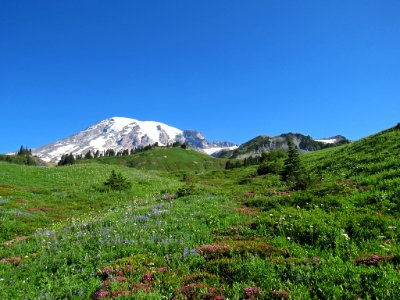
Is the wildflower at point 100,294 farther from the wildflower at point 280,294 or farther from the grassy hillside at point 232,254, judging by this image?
the wildflower at point 280,294

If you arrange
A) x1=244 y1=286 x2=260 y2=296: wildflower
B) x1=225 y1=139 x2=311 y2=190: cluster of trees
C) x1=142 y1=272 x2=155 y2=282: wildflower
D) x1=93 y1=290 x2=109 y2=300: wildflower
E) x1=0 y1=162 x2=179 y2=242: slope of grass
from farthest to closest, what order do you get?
x1=0 y1=162 x2=179 y2=242: slope of grass
x1=225 y1=139 x2=311 y2=190: cluster of trees
x1=142 y1=272 x2=155 y2=282: wildflower
x1=93 y1=290 x2=109 y2=300: wildflower
x1=244 y1=286 x2=260 y2=296: wildflower

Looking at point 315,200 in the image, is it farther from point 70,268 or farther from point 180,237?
point 70,268

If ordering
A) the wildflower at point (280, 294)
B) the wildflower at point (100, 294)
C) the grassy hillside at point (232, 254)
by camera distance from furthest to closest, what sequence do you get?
1. the wildflower at point (100, 294)
2. the grassy hillside at point (232, 254)
3. the wildflower at point (280, 294)

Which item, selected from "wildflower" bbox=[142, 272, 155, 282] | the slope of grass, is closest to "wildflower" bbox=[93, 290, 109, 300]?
"wildflower" bbox=[142, 272, 155, 282]

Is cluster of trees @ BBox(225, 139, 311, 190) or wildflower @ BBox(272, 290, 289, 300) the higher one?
cluster of trees @ BBox(225, 139, 311, 190)

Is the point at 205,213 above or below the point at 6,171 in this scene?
below

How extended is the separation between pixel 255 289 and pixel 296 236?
4.01 m

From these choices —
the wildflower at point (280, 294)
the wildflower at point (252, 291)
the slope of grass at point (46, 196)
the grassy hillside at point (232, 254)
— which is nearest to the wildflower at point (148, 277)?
the grassy hillside at point (232, 254)

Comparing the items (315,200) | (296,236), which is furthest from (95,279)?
(315,200)

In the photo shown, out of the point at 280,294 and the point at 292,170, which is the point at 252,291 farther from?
the point at 292,170

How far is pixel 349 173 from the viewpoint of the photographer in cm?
2178

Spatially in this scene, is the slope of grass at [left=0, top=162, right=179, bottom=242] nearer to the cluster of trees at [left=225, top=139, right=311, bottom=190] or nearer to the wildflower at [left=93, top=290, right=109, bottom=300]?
the cluster of trees at [left=225, top=139, right=311, bottom=190]

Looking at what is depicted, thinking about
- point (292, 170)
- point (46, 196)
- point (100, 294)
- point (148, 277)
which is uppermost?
point (292, 170)

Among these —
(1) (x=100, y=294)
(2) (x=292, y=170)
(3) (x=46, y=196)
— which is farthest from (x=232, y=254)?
(3) (x=46, y=196)
